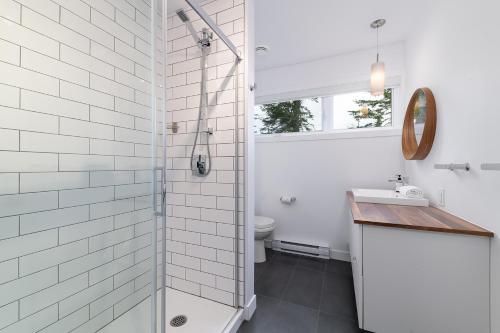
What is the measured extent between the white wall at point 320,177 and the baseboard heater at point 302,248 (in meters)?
0.07

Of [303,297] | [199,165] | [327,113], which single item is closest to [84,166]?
[199,165]

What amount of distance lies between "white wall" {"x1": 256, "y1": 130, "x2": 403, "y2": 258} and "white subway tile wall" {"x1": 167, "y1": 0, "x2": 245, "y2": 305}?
4.30ft

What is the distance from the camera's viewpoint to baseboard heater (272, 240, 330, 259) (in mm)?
2492

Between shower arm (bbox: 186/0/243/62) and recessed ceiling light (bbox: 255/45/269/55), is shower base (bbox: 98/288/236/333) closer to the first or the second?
shower arm (bbox: 186/0/243/62)

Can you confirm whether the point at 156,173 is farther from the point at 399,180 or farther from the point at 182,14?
the point at 399,180

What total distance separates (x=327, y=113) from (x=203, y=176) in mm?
1857

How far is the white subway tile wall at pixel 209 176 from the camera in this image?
1.57 metres

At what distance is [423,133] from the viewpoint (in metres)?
1.73

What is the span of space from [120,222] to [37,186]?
1.33ft

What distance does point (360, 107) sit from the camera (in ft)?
8.40

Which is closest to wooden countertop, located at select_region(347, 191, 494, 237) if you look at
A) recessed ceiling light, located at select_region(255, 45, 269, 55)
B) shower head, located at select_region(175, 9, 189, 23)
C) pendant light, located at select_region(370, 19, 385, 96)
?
pendant light, located at select_region(370, 19, 385, 96)

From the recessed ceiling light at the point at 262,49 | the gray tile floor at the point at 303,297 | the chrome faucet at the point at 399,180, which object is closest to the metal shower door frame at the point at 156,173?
the gray tile floor at the point at 303,297

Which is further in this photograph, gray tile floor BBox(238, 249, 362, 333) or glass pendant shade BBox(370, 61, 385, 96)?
glass pendant shade BBox(370, 61, 385, 96)

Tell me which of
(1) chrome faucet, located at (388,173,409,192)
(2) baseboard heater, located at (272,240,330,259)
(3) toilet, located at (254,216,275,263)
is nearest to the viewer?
(1) chrome faucet, located at (388,173,409,192)
